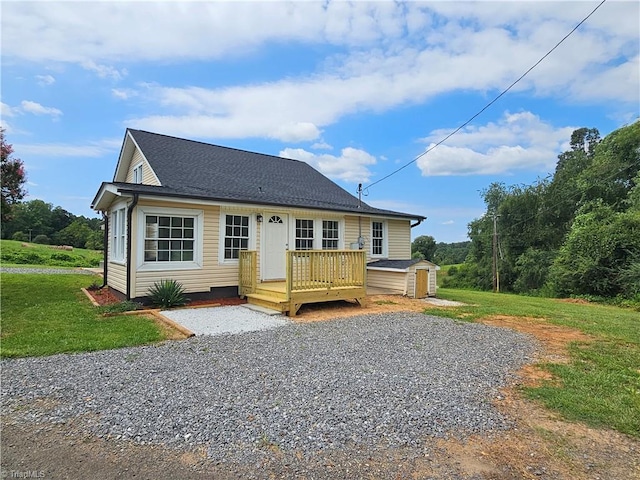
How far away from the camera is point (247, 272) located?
9.30 metres

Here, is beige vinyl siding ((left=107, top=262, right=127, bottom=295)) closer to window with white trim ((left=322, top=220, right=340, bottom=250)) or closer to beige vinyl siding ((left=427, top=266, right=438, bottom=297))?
window with white trim ((left=322, top=220, right=340, bottom=250))

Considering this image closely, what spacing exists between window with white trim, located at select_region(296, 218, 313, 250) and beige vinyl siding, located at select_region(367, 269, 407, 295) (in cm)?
243

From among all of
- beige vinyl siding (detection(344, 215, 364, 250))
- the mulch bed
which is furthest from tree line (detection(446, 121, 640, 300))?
the mulch bed

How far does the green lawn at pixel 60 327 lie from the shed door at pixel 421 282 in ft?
24.2

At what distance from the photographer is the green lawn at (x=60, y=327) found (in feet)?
16.0

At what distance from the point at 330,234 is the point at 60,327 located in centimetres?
752

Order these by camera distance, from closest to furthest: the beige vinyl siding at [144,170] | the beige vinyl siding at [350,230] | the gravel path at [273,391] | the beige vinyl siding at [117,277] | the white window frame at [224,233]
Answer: the gravel path at [273,391], the beige vinyl siding at [117,277], the white window frame at [224,233], the beige vinyl siding at [144,170], the beige vinyl siding at [350,230]

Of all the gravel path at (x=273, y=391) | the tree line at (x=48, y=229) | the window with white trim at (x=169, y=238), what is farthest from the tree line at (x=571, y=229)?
the tree line at (x=48, y=229)

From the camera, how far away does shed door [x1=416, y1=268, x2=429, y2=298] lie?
10.6 m

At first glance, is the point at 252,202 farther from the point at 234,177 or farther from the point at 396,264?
the point at 396,264

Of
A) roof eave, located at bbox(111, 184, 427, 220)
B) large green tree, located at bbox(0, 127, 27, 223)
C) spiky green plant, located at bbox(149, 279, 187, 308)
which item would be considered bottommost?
spiky green plant, located at bbox(149, 279, 187, 308)

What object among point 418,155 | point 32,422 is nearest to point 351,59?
point 418,155

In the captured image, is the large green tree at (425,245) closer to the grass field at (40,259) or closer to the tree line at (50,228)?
the grass field at (40,259)

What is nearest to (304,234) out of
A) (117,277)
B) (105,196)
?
(117,277)
